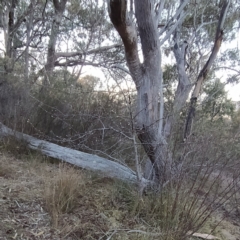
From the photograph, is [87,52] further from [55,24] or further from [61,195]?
[61,195]

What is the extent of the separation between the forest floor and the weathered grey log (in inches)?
6.6

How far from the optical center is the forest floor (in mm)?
2121

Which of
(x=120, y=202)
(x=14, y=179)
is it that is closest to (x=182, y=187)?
(x=120, y=202)

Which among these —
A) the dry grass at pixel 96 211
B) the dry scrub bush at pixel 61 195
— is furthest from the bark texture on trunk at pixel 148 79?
the dry scrub bush at pixel 61 195

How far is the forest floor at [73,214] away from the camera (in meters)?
2.12

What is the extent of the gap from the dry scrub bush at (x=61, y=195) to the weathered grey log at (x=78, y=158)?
82cm

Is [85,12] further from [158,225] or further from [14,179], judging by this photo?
[158,225]

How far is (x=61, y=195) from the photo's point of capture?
2416 millimetres

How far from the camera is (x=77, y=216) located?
2.38 m

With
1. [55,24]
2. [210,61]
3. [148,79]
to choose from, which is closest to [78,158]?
[148,79]

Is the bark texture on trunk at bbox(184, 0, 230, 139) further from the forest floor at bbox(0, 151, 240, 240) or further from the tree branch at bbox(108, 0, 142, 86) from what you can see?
the forest floor at bbox(0, 151, 240, 240)

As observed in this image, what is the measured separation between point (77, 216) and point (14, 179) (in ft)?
3.71

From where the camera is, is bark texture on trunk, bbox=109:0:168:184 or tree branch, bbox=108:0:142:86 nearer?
tree branch, bbox=108:0:142:86

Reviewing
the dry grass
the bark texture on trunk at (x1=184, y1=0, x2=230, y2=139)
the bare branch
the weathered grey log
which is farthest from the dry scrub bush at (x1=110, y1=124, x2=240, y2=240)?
the bare branch
